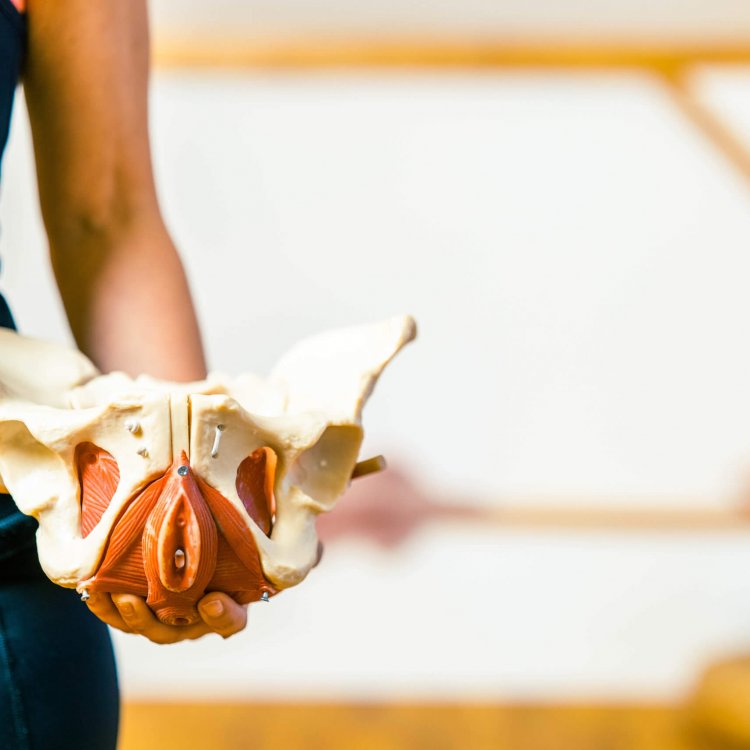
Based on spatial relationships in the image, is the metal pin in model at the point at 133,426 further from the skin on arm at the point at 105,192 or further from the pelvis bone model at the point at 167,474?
the skin on arm at the point at 105,192

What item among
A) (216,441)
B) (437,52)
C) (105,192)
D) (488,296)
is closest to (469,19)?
(437,52)

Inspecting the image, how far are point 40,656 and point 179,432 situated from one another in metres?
0.14

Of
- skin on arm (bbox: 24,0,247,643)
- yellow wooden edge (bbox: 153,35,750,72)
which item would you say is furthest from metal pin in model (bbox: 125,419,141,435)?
yellow wooden edge (bbox: 153,35,750,72)

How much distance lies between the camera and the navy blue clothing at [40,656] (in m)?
0.52

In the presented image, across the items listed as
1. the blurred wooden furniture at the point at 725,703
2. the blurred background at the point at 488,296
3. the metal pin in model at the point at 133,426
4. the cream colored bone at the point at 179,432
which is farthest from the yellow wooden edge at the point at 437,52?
the metal pin in model at the point at 133,426

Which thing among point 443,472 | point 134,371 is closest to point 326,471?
point 134,371

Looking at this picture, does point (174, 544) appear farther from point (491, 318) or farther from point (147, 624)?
point (491, 318)

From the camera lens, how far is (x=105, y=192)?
65cm

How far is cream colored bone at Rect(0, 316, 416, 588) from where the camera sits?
1.61ft

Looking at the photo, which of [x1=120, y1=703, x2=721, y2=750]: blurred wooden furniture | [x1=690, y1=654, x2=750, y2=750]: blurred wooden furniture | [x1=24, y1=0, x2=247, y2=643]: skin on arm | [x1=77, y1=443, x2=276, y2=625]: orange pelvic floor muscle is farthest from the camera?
[x1=120, y1=703, x2=721, y2=750]: blurred wooden furniture

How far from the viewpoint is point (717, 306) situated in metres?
2.28

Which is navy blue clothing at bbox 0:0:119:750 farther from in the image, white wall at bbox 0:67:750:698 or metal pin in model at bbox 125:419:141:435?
white wall at bbox 0:67:750:698

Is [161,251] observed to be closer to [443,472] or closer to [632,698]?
[443,472]

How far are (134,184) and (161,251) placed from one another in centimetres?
4
